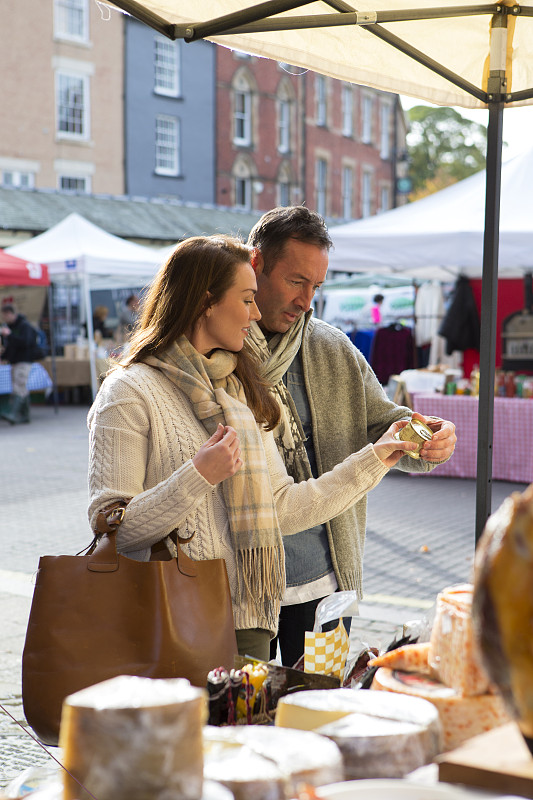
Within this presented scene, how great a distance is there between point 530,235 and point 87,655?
7.87 meters

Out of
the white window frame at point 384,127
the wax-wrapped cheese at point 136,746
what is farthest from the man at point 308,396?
the white window frame at point 384,127

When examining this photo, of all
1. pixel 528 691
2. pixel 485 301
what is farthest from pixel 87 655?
pixel 485 301

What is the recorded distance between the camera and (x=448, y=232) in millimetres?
9508

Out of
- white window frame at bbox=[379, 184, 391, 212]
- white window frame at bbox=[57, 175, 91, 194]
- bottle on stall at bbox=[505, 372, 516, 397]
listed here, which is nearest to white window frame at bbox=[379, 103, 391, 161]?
white window frame at bbox=[379, 184, 391, 212]

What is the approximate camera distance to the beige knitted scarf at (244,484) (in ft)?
7.23

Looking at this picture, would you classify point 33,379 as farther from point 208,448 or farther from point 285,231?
point 208,448

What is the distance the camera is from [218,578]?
203 cm

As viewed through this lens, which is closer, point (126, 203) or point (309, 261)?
point (309, 261)

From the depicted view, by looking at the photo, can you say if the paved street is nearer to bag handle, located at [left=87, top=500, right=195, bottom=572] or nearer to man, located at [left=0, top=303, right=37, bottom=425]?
bag handle, located at [left=87, top=500, right=195, bottom=572]

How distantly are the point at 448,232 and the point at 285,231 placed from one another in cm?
721

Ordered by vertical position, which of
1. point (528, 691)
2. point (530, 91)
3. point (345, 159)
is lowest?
point (528, 691)

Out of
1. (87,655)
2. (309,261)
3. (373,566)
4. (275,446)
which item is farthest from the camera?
(373,566)

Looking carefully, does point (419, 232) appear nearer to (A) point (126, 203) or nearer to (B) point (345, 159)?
(A) point (126, 203)

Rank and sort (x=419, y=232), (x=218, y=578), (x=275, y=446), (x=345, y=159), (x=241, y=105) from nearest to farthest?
(x=218, y=578)
(x=275, y=446)
(x=419, y=232)
(x=241, y=105)
(x=345, y=159)
